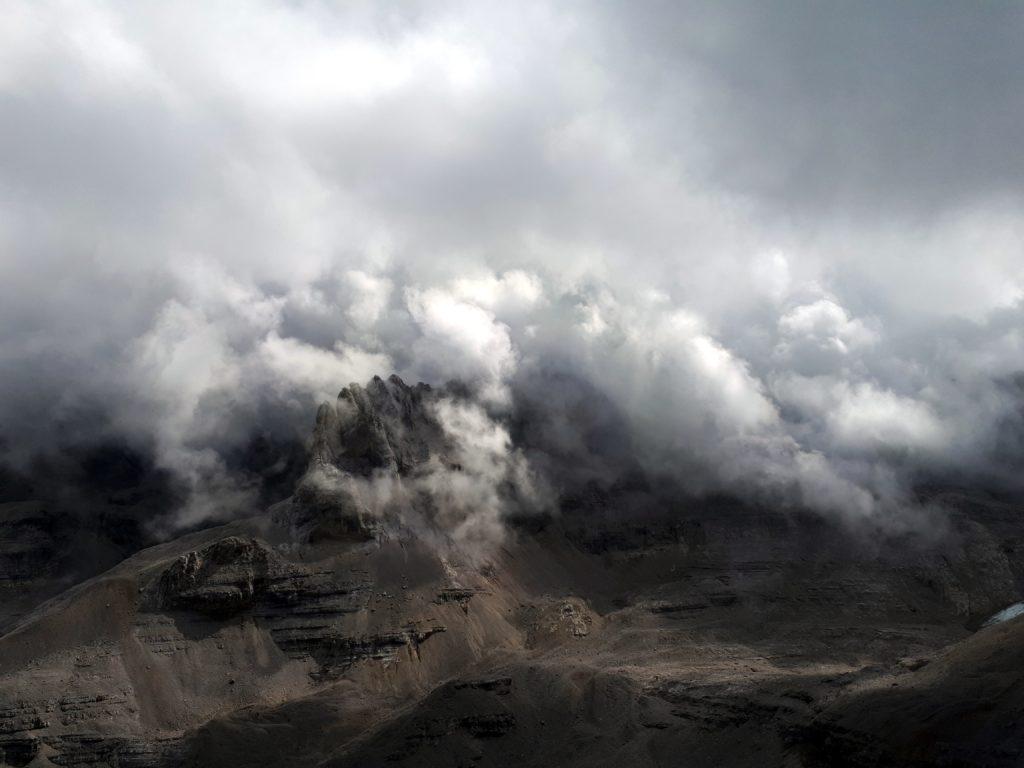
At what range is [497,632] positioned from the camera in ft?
453

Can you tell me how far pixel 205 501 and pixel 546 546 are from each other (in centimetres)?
7464

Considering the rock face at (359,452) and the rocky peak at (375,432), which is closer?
the rock face at (359,452)

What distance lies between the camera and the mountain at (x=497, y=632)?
279ft

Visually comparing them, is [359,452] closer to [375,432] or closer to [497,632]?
[375,432]

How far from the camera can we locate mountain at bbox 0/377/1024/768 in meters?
85.1

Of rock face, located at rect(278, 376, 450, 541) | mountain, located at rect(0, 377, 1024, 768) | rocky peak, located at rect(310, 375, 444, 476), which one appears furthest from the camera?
rocky peak, located at rect(310, 375, 444, 476)

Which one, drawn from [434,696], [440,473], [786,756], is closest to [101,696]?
[434,696]

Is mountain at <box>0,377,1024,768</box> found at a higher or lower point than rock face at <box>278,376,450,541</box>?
lower

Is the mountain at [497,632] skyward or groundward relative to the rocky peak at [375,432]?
groundward

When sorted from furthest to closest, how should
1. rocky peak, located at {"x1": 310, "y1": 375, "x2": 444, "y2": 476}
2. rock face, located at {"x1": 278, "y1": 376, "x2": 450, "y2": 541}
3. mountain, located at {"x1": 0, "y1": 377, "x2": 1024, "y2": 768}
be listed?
rocky peak, located at {"x1": 310, "y1": 375, "x2": 444, "y2": 476}
rock face, located at {"x1": 278, "y1": 376, "x2": 450, "y2": 541}
mountain, located at {"x1": 0, "y1": 377, "x2": 1024, "y2": 768}

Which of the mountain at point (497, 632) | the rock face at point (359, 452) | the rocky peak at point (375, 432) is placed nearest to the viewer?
the mountain at point (497, 632)

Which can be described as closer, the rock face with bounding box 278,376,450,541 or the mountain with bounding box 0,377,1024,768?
the mountain with bounding box 0,377,1024,768

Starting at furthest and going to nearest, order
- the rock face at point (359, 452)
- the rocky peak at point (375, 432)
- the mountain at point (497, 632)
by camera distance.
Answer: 1. the rocky peak at point (375, 432)
2. the rock face at point (359, 452)
3. the mountain at point (497, 632)

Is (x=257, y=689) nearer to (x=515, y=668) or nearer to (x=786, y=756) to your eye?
(x=515, y=668)
